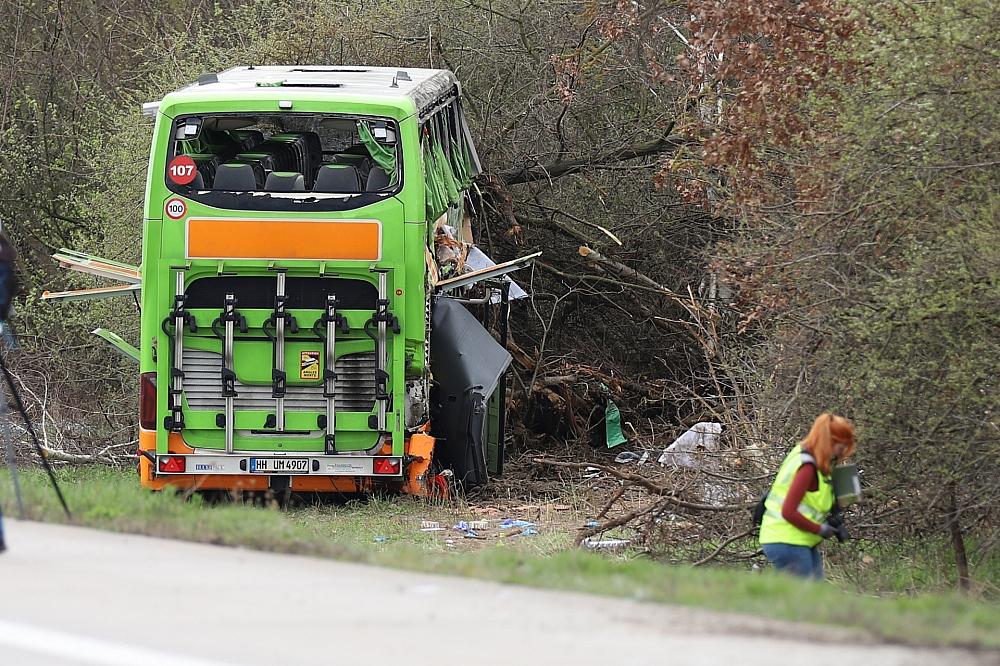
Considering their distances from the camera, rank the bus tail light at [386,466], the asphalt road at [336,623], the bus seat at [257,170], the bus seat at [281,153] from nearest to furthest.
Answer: the asphalt road at [336,623], the bus tail light at [386,466], the bus seat at [257,170], the bus seat at [281,153]

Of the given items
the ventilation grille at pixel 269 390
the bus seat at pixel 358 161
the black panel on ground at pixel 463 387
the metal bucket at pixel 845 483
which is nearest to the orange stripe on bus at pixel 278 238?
the bus seat at pixel 358 161

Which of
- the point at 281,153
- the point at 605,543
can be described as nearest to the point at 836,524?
the point at 605,543

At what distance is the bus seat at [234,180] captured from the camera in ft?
45.5

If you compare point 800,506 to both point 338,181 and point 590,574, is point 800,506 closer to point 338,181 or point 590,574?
point 590,574

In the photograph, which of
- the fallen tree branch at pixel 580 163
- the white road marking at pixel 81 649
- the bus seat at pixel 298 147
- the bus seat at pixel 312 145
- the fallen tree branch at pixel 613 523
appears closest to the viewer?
the white road marking at pixel 81 649

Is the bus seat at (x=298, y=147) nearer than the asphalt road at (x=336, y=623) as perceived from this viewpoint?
No

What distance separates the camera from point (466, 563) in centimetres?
791

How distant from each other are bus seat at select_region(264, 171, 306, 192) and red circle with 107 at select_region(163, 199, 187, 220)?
0.80 metres

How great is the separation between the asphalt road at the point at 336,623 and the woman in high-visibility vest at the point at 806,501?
6.43ft

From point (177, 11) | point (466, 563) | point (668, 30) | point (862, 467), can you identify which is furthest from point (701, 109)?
point (177, 11)

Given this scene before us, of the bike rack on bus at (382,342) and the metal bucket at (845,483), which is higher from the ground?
the bike rack on bus at (382,342)

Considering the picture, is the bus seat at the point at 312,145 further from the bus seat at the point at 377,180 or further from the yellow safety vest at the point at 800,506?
the yellow safety vest at the point at 800,506

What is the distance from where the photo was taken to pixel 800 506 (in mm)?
8398

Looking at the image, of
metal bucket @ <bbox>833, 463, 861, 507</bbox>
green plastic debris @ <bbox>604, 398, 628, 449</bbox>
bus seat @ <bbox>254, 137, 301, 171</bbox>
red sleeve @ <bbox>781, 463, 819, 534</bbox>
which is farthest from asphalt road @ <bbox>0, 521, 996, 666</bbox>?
green plastic debris @ <bbox>604, 398, 628, 449</bbox>
